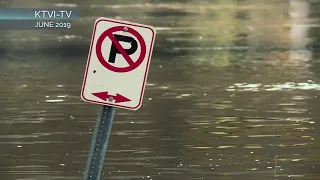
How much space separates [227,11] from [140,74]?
2513 centimetres

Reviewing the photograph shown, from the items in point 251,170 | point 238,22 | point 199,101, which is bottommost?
point 251,170

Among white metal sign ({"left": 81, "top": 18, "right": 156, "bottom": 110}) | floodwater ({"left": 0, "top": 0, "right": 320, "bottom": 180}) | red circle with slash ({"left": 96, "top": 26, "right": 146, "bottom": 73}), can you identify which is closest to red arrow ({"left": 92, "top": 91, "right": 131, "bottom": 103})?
white metal sign ({"left": 81, "top": 18, "right": 156, "bottom": 110})

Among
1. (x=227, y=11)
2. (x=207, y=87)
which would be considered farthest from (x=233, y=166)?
(x=227, y=11)

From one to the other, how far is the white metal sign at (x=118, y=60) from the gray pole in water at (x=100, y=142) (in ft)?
0.25

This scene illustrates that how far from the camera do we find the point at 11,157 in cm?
924

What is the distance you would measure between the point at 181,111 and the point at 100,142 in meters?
8.12

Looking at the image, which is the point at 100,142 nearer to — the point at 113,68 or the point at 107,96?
the point at 107,96

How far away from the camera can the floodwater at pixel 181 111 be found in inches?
347

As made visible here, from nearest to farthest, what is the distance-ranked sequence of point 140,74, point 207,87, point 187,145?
1. point 140,74
2. point 187,145
3. point 207,87

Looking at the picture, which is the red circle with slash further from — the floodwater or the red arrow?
the floodwater

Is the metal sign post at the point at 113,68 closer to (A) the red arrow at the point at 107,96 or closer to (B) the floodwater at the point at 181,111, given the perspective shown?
(A) the red arrow at the point at 107,96

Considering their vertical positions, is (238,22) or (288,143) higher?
(238,22)

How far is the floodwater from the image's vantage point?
882cm

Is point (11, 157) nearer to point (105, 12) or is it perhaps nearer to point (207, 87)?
point (207, 87)
